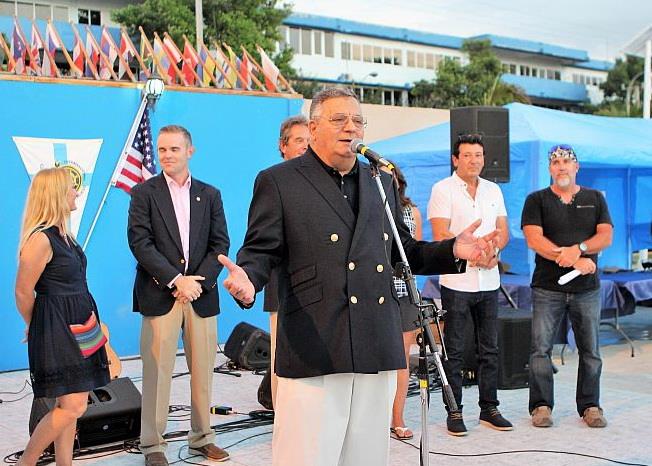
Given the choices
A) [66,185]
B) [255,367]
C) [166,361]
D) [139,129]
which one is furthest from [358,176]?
[139,129]

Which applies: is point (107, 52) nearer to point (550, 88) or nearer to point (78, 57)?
point (78, 57)

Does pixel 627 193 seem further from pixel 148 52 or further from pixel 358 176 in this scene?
pixel 358 176

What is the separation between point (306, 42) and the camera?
49.5 metres

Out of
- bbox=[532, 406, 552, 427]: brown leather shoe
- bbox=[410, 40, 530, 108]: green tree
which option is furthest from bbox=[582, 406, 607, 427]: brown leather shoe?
bbox=[410, 40, 530, 108]: green tree

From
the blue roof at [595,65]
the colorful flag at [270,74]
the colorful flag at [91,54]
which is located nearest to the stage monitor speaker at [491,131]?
the colorful flag at [270,74]

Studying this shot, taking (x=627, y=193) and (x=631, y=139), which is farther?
(x=627, y=193)

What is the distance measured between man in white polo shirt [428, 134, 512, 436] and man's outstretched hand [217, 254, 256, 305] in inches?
119

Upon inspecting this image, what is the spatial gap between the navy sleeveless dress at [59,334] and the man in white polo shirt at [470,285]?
2.33 metres

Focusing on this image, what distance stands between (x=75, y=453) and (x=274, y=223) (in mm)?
2939

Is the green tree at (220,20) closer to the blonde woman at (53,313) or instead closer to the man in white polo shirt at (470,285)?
the man in white polo shirt at (470,285)

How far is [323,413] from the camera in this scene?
3.02m

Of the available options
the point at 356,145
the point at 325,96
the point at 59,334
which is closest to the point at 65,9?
the point at 59,334

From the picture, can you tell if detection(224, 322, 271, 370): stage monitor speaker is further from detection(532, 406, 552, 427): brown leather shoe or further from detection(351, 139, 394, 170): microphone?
detection(351, 139, 394, 170): microphone

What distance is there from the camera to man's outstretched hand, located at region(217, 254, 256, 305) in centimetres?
273
